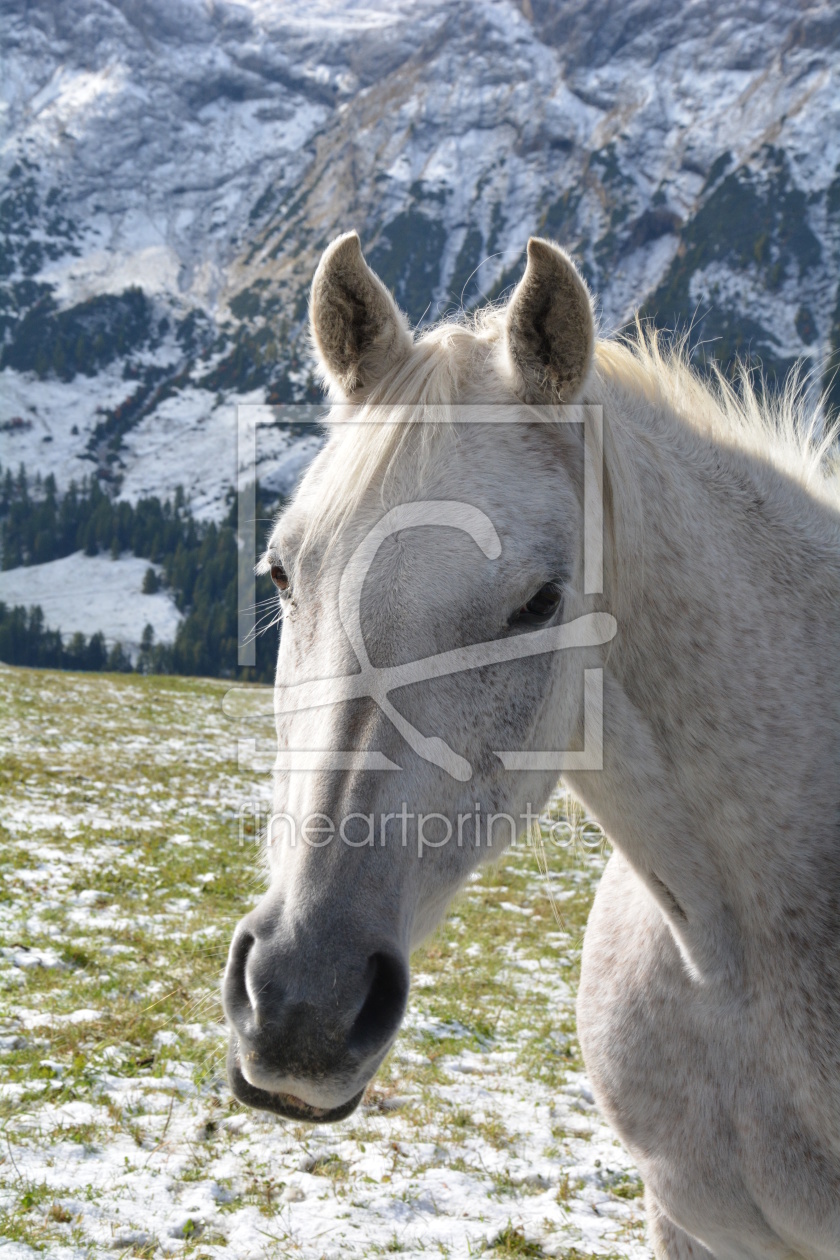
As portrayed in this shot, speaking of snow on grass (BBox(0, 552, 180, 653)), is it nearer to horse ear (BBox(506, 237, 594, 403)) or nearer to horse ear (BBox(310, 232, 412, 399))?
horse ear (BBox(310, 232, 412, 399))

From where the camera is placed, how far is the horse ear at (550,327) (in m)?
2.68

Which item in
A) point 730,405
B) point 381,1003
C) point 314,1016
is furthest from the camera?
point 730,405

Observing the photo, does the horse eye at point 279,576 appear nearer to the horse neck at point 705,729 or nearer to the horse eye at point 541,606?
the horse eye at point 541,606

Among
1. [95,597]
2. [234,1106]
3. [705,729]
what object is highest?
[705,729]

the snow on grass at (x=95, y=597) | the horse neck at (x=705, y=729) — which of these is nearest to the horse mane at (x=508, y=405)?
the horse neck at (x=705, y=729)

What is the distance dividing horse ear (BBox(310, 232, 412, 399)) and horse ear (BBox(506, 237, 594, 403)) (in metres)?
0.49

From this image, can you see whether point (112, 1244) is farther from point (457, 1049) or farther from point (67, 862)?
point (67, 862)

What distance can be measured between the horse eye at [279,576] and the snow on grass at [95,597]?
150344 mm

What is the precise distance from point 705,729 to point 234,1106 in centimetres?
437

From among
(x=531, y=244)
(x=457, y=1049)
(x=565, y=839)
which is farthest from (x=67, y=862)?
(x=531, y=244)

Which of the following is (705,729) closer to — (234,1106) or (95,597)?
(234,1106)

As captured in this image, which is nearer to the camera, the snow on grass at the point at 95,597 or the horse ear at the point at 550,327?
the horse ear at the point at 550,327

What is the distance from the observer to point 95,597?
161m

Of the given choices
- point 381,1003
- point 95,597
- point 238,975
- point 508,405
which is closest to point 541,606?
point 508,405
